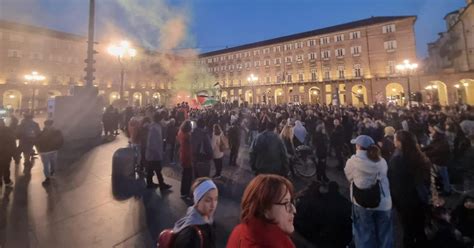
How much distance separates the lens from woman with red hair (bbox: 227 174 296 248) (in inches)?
50.1

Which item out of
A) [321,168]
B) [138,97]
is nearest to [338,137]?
[321,168]

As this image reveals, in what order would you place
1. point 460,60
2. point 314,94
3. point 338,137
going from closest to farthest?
point 338,137 → point 460,60 → point 314,94

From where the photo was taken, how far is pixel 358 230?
3.15 metres

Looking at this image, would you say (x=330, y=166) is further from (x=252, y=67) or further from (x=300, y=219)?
(x=252, y=67)

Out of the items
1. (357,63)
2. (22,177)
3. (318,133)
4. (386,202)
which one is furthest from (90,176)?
(357,63)

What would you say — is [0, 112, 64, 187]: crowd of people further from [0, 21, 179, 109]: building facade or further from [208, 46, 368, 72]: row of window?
[208, 46, 368, 72]: row of window

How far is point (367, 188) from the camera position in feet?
9.57

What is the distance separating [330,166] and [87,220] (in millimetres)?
7607

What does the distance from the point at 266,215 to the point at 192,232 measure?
533mm

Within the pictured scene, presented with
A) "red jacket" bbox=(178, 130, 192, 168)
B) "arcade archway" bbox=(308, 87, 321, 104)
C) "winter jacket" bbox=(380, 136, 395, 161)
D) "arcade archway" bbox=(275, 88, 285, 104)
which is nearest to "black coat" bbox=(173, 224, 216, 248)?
"red jacket" bbox=(178, 130, 192, 168)

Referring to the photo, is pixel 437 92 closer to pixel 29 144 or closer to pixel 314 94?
pixel 314 94

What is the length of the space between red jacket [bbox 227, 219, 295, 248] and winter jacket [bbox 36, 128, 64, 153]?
7216 mm

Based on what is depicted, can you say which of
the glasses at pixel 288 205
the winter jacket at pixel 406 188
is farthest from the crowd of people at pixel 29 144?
the winter jacket at pixel 406 188

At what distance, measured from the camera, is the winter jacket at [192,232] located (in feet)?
4.77
